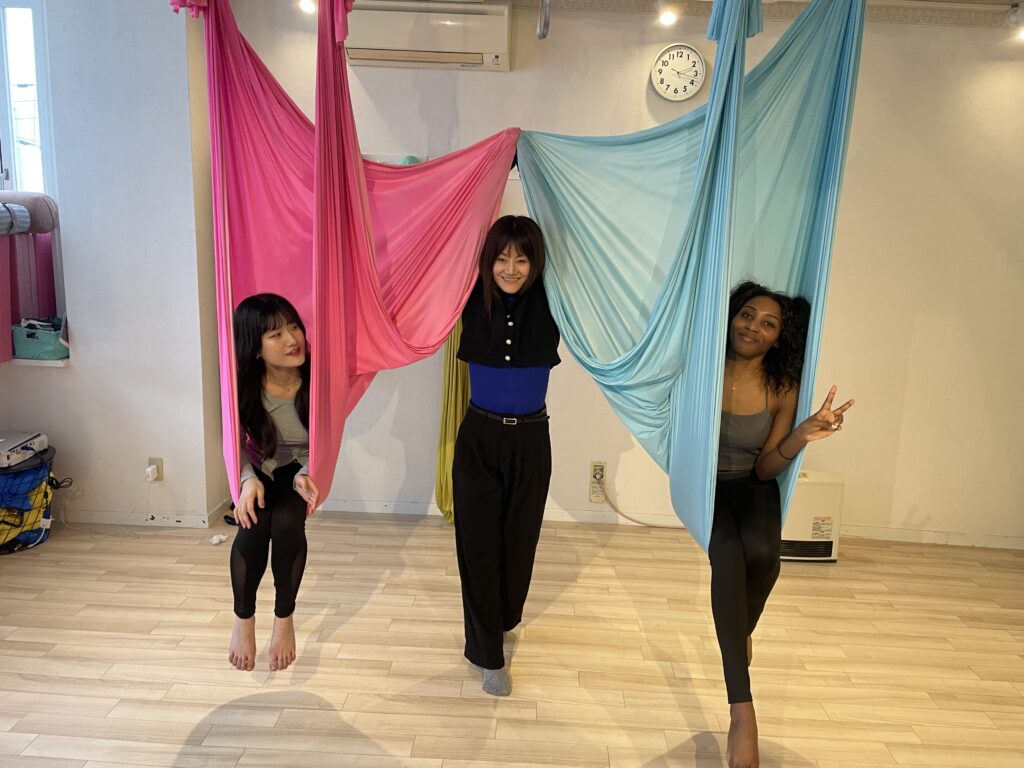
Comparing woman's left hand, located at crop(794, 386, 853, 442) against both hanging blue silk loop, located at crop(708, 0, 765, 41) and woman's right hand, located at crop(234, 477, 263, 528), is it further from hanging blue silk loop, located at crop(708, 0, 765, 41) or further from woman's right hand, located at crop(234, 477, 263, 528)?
woman's right hand, located at crop(234, 477, 263, 528)

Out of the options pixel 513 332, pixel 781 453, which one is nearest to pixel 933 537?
pixel 781 453

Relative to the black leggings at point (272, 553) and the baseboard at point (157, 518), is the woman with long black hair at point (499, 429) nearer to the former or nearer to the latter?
the black leggings at point (272, 553)

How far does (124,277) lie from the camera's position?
3.24 meters

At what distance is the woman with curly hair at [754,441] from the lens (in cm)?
190

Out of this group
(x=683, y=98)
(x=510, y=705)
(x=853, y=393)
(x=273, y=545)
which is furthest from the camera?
(x=853, y=393)

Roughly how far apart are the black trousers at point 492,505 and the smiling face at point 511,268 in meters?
0.42

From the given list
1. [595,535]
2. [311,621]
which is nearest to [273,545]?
[311,621]

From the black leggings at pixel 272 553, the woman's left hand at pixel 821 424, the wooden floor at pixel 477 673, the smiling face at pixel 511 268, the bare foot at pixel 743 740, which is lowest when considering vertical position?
the wooden floor at pixel 477 673

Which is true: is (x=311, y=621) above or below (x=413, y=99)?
below

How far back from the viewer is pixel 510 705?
2.20 meters

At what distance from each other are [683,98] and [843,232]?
98 cm

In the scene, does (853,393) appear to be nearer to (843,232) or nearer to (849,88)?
(843,232)

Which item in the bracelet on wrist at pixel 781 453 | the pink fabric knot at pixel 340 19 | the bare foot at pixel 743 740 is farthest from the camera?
the bracelet on wrist at pixel 781 453

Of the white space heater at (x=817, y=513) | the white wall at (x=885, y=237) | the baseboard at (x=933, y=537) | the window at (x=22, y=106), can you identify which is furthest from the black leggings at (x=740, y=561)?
the window at (x=22, y=106)
